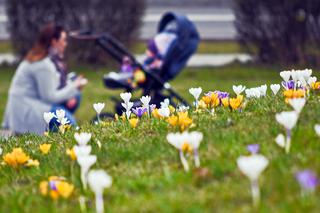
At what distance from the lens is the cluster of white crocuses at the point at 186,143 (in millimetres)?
3311

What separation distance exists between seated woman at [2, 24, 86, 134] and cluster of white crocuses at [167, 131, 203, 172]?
5393 mm

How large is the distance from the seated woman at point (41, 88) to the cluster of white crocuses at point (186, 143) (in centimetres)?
539

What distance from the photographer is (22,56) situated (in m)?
15.8

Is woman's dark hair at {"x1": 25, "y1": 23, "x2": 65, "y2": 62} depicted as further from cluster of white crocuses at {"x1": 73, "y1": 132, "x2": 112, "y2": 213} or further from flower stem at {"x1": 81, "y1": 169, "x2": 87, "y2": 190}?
flower stem at {"x1": 81, "y1": 169, "x2": 87, "y2": 190}

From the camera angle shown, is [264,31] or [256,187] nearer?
[256,187]

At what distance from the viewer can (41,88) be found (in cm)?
891

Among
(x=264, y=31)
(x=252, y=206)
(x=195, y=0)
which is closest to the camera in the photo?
(x=252, y=206)

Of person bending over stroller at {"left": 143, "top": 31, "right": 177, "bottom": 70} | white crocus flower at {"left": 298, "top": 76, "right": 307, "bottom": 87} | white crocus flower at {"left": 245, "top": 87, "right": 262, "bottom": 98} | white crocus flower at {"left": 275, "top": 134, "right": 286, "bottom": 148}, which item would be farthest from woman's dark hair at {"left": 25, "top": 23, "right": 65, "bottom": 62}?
white crocus flower at {"left": 275, "top": 134, "right": 286, "bottom": 148}

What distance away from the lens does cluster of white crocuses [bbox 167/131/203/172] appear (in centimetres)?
331

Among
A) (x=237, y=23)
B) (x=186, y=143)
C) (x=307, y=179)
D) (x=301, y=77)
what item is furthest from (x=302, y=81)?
(x=237, y=23)

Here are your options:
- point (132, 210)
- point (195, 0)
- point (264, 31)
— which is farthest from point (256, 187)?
point (195, 0)

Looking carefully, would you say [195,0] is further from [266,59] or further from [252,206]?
[252,206]

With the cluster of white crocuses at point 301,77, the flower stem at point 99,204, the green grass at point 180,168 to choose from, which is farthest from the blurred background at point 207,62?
the flower stem at point 99,204

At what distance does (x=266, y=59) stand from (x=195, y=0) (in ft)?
51.1
